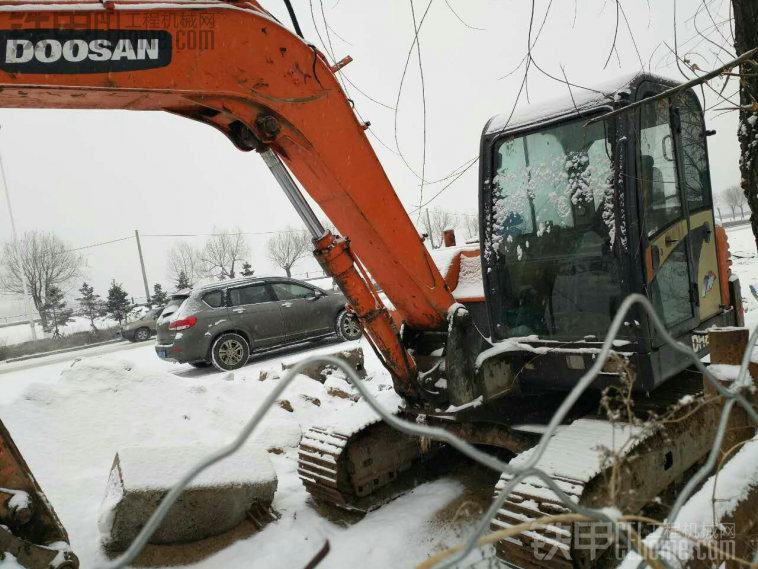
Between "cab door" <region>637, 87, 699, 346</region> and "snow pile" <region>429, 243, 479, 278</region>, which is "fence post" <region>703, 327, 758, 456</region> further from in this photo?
"snow pile" <region>429, 243, 479, 278</region>

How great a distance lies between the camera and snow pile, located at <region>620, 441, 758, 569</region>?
1280 millimetres

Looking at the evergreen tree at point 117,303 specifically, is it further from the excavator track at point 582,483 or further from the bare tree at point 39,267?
the excavator track at point 582,483

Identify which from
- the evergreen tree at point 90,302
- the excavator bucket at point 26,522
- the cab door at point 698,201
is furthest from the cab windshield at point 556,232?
the evergreen tree at point 90,302

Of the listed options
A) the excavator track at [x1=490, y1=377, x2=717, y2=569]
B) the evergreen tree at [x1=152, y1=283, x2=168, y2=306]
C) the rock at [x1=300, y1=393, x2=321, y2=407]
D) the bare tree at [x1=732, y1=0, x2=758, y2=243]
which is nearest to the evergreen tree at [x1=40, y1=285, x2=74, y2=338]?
the evergreen tree at [x1=152, y1=283, x2=168, y2=306]

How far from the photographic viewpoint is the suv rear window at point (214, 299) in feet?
34.0

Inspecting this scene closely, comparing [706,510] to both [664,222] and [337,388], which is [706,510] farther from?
[337,388]

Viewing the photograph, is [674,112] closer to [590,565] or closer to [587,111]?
[587,111]

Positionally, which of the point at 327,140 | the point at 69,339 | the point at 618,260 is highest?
the point at 327,140

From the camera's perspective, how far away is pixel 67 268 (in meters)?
40.7

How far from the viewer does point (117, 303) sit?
102 ft

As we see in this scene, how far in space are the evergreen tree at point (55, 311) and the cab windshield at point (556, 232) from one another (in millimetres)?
36027

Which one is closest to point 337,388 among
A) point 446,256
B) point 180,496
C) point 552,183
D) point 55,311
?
point 446,256

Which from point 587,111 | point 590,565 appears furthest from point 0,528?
point 587,111

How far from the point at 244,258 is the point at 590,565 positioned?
5068cm
